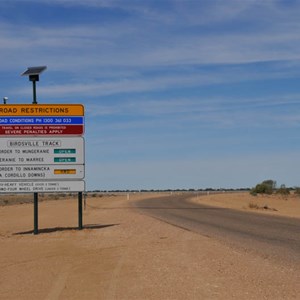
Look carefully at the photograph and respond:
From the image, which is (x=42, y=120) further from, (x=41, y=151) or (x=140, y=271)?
(x=140, y=271)

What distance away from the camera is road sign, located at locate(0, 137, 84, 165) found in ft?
69.2

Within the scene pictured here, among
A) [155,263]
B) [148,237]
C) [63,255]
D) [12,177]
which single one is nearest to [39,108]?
[12,177]

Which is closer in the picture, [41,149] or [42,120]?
[42,120]

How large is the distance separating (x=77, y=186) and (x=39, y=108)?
10.7ft

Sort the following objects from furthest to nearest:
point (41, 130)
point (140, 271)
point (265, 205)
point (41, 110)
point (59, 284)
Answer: point (265, 205)
point (41, 130)
point (41, 110)
point (140, 271)
point (59, 284)

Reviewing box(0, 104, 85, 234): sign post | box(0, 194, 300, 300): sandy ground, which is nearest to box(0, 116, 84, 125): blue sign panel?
box(0, 104, 85, 234): sign post

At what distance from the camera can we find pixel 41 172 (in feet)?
70.0

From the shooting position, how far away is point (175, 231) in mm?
20344

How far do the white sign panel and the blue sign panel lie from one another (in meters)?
1.63

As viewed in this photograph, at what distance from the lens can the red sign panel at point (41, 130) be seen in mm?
21031

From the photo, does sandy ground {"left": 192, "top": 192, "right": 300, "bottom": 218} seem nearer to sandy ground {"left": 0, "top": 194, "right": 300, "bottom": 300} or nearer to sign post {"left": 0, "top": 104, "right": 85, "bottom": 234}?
sign post {"left": 0, "top": 104, "right": 85, "bottom": 234}

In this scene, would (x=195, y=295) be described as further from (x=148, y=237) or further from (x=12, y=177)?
(x=12, y=177)

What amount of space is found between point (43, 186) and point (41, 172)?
533 millimetres

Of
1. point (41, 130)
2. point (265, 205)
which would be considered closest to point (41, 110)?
point (41, 130)
